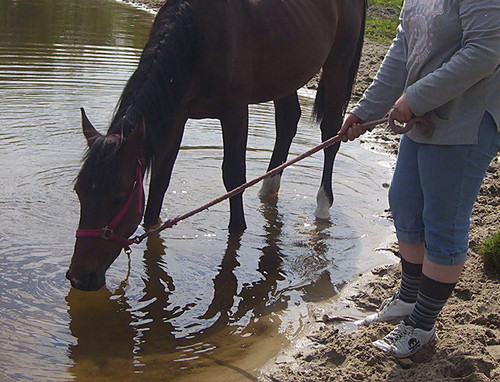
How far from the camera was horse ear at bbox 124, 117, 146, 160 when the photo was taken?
3668mm

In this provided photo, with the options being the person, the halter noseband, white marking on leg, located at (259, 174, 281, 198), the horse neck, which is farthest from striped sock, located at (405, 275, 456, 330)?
white marking on leg, located at (259, 174, 281, 198)

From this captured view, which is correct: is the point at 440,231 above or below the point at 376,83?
below

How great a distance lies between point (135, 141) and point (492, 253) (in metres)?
2.29

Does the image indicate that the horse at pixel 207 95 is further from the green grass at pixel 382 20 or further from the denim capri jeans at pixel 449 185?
the green grass at pixel 382 20

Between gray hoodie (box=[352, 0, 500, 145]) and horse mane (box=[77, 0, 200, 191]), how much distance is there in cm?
149

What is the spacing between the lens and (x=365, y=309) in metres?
4.09

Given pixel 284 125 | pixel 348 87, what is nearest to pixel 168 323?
pixel 284 125

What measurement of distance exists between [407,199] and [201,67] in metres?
1.92

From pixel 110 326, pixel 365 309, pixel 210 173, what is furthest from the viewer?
pixel 210 173

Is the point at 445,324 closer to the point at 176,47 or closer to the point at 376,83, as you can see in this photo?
the point at 376,83

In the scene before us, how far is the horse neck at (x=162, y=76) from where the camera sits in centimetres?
397

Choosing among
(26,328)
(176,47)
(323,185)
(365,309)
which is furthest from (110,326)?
(323,185)

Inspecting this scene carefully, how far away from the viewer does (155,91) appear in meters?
4.08

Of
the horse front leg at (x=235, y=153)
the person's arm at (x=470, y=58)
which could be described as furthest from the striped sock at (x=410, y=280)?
the horse front leg at (x=235, y=153)
